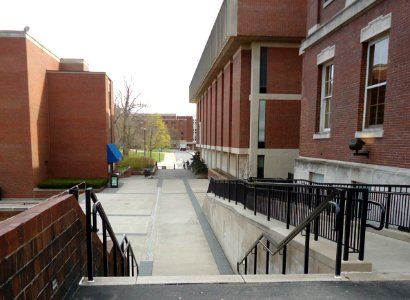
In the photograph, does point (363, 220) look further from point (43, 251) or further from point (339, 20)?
point (339, 20)

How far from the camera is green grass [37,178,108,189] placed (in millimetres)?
22608

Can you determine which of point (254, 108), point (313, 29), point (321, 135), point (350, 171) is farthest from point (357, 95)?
point (254, 108)

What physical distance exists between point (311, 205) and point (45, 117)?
79.2ft

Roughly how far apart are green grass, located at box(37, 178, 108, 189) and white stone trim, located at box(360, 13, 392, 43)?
2130 cm

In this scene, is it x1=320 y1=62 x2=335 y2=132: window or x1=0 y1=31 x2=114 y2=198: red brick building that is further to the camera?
x1=0 y1=31 x2=114 y2=198: red brick building

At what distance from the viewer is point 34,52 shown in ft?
71.4

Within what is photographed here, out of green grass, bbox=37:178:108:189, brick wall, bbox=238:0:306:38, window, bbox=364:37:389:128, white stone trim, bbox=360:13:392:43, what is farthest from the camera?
green grass, bbox=37:178:108:189

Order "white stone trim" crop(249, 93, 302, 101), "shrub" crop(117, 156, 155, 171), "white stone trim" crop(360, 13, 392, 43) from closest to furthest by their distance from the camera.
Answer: "white stone trim" crop(360, 13, 392, 43)
"white stone trim" crop(249, 93, 302, 101)
"shrub" crop(117, 156, 155, 171)

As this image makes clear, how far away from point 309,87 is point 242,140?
9116 mm

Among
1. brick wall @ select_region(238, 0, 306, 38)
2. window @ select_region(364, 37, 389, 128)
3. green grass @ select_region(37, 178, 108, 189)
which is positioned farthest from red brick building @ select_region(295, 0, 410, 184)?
green grass @ select_region(37, 178, 108, 189)

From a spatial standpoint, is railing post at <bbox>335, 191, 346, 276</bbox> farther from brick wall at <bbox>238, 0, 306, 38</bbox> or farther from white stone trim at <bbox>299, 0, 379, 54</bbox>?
brick wall at <bbox>238, 0, 306, 38</bbox>

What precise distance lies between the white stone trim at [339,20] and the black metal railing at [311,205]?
5.72 metres

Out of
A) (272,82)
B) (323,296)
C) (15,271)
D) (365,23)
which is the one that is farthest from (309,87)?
(15,271)

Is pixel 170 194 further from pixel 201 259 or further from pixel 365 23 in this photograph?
pixel 365 23
